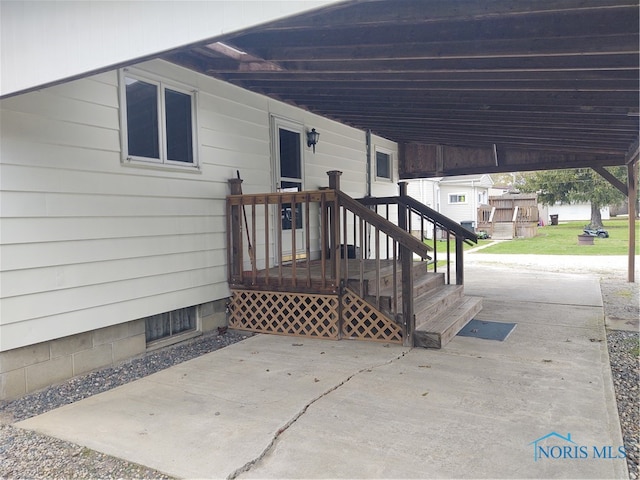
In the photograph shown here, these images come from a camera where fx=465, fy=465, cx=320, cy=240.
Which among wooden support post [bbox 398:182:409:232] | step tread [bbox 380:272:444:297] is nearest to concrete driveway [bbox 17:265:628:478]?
step tread [bbox 380:272:444:297]

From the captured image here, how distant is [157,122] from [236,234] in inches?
62.9

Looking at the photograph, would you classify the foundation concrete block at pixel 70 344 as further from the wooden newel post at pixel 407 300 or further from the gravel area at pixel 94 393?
the wooden newel post at pixel 407 300

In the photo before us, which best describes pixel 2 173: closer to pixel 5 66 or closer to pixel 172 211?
pixel 5 66

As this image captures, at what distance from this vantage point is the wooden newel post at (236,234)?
5676mm

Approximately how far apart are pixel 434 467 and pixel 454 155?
7.97m

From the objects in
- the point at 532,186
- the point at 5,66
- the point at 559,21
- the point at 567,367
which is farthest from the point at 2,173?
the point at 532,186

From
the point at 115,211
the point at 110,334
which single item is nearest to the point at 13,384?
the point at 110,334

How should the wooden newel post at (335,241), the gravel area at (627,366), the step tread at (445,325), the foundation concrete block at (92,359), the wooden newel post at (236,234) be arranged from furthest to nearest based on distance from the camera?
the wooden newel post at (236,234), the wooden newel post at (335,241), the step tread at (445,325), the foundation concrete block at (92,359), the gravel area at (627,366)

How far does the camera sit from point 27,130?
364 cm

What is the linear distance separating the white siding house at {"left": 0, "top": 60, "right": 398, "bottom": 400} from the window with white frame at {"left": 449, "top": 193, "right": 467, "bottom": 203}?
21784mm

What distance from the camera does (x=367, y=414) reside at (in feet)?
10.5

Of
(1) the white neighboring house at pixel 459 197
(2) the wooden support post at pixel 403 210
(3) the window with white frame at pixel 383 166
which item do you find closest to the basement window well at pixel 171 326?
(2) the wooden support post at pixel 403 210

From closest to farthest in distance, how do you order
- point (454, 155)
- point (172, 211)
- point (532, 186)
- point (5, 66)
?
point (5, 66) < point (172, 211) < point (454, 155) < point (532, 186)

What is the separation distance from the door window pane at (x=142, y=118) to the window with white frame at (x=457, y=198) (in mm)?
23304
